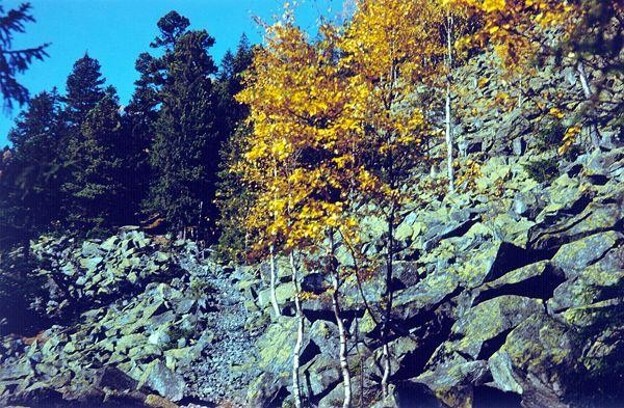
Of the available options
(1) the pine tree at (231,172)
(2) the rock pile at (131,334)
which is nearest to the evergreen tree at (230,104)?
(1) the pine tree at (231,172)

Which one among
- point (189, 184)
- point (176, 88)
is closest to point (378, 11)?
point (189, 184)

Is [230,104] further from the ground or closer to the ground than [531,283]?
further from the ground

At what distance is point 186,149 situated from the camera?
38969 mm

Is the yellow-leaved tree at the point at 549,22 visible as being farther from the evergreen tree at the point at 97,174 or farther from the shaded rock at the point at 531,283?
the evergreen tree at the point at 97,174

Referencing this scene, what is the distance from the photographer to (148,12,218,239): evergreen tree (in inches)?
1489

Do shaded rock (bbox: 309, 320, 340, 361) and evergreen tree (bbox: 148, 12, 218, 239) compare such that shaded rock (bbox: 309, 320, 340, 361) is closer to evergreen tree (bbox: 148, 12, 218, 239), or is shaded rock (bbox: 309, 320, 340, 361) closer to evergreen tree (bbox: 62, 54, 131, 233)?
evergreen tree (bbox: 148, 12, 218, 239)

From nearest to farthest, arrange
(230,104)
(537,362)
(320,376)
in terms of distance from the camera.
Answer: (537,362) < (320,376) < (230,104)

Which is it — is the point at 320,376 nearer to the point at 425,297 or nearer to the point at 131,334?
the point at 425,297

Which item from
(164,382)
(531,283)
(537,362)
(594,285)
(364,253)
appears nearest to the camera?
(537,362)

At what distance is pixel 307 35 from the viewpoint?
16.1 m

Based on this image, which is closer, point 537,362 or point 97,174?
point 537,362

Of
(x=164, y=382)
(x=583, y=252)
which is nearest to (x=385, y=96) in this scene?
(x=583, y=252)

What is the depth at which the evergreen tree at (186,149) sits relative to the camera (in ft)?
124

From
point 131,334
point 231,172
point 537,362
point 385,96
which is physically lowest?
point 537,362
